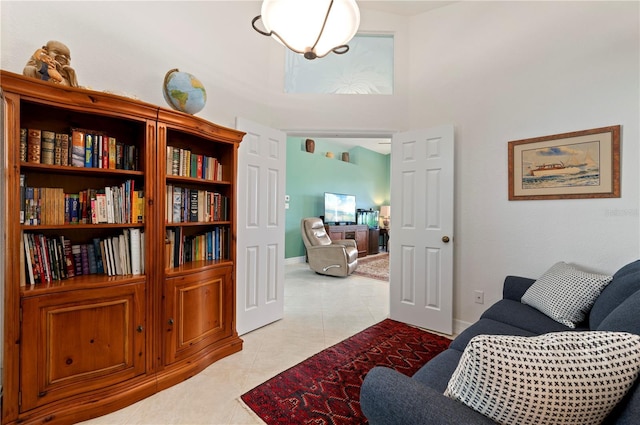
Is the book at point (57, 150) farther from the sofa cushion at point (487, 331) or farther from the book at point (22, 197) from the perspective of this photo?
the sofa cushion at point (487, 331)

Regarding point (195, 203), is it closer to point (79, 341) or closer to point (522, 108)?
point (79, 341)

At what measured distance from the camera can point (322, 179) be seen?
275 inches

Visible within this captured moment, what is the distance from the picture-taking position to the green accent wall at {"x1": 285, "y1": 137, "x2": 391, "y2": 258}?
6.23 metres

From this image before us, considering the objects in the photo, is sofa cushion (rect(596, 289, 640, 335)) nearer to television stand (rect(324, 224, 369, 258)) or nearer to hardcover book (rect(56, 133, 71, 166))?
hardcover book (rect(56, 133, 71, 166))

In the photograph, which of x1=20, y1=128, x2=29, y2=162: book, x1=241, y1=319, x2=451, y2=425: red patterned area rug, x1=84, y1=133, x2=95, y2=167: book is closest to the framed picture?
x1=241, y1=319, x2=451, y2=425: red patterned area rug

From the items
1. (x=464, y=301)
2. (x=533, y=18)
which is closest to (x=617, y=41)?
(x=533, y=18)

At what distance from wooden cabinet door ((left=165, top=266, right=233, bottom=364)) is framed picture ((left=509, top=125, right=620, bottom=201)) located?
103 inches

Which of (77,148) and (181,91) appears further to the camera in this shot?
(181,91)

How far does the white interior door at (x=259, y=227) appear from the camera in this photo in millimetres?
2551

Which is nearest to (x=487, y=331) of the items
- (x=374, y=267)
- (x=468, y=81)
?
(x=468, y=81)

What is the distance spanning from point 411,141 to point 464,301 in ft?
5.50

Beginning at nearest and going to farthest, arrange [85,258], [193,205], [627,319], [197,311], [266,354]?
[627,319] < [85,258] < [197,311] < [193,205] < [266,354]

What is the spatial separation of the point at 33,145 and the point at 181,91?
857 mm

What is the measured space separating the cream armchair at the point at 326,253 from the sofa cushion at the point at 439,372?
340 centimetres
